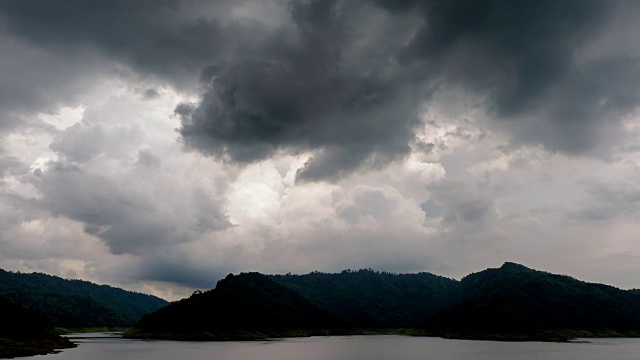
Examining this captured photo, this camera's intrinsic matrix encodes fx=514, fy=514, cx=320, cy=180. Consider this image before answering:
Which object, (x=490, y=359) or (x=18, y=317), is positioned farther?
(x=18, y=317)

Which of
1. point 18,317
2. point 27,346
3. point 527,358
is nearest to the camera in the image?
point 527,358

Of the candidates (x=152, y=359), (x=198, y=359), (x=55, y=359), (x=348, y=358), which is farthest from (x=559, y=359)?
(x=55, y=359)

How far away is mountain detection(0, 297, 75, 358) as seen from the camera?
142 m

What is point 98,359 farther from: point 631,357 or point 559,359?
point 631,357

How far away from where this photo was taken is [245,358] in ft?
461

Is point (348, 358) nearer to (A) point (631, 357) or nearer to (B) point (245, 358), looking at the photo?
(B) point (245, 358)

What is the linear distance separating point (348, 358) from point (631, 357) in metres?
74.6

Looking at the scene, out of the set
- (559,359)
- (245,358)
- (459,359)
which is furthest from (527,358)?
(245,358)

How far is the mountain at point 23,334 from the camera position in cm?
14246

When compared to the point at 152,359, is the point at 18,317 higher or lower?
higher

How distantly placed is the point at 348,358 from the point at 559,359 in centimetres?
5476

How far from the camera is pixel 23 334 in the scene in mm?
167125

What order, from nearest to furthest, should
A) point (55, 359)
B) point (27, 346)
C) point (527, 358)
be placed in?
1. point (55, 359)
2. point (527, 358)
3. point (27, 346)

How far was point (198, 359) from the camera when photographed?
135 m
